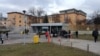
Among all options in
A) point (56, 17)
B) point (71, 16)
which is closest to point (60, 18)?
point (56, 17)

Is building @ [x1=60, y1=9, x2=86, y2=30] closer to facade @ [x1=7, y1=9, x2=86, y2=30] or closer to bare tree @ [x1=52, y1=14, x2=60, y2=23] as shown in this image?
facade @ [x1=7, y1=9, x2=86, y2=30]

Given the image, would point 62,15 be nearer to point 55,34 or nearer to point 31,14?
point 31,14

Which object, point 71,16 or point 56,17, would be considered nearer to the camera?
point 56,17

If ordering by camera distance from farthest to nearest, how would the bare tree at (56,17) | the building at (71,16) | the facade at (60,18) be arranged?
the bare tree at (56,17) < the facade at (60,18) < the building at (71,16)

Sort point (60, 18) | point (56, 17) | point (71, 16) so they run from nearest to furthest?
point (56, 17) < point (71, 16) < point (60, 18)

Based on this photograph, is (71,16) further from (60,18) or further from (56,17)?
(56,17)

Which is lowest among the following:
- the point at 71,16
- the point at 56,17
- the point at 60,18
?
the point at 60,18

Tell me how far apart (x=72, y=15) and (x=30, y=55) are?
109136mm

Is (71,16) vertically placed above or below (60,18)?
above

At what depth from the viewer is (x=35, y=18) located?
127 metres

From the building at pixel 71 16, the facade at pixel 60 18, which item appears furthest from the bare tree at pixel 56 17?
the building at pixel 71 16

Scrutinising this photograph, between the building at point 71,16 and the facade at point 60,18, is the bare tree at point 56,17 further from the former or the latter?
the building at point 71,16

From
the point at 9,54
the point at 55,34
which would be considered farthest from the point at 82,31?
the point at 9,54

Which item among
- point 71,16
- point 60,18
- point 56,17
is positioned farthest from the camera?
point 60,18
